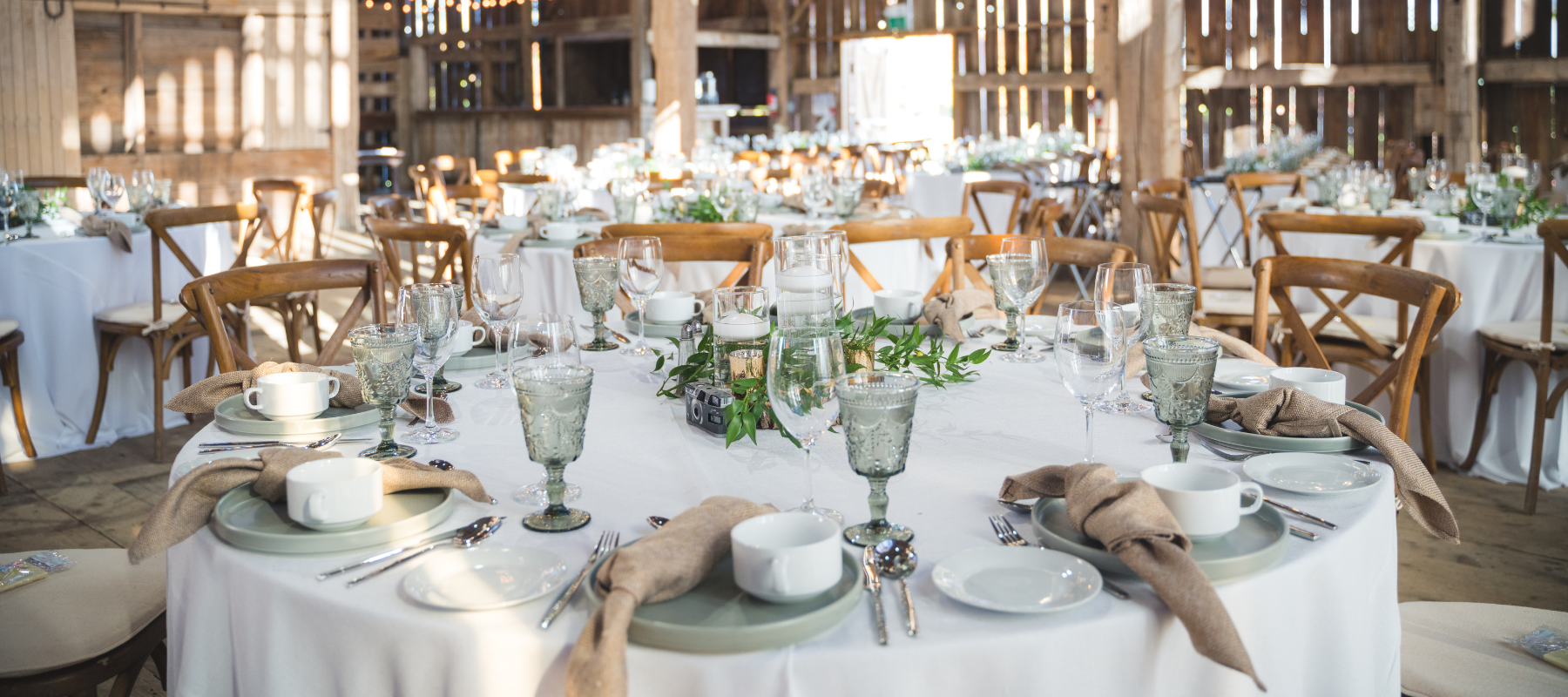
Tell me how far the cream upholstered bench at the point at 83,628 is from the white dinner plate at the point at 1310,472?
157 cm

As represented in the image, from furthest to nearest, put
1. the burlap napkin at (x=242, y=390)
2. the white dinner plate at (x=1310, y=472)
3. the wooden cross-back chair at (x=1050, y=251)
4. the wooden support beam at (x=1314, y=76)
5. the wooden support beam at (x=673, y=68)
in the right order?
the wooden support beam at (x=1314, y=76) < the wooden support beam at (x=673, y=68) < the wooden cross-back chair at (x=1050, y=251) < the burlap napkin at (x=242, y=390) < the white dinner plate at (x=1310, y=472)

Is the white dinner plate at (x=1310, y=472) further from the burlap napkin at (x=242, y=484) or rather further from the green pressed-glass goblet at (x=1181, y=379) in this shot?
the burlap napkin at (x=242, y=484)

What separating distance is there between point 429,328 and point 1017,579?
0.96 m

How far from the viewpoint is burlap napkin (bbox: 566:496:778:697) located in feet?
3.08

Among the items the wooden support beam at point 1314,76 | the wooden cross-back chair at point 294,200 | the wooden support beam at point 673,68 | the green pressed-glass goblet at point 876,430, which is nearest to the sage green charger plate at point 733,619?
the green pressed-glass goblet at point 876,430

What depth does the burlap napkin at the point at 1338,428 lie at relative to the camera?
1.43 metres

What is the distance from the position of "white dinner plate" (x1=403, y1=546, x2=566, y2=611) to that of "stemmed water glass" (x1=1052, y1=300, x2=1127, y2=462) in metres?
0.67

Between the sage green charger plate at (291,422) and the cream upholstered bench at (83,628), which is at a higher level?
the sage green charger plate at (291,422)

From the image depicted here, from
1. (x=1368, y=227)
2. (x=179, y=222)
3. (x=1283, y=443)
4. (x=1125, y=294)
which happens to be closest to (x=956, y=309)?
(x=1125, y=294)

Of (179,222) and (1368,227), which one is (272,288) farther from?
(1368,227)

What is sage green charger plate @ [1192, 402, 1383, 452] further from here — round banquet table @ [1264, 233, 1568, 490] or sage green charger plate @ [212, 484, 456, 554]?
round banquet table @ [1264, 233, 1568, 490]

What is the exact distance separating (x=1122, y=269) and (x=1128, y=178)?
5.43 meters

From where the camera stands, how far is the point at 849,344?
1.75 metres

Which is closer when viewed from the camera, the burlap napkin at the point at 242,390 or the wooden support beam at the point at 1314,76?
the burlap napkin at the point at 242,390
